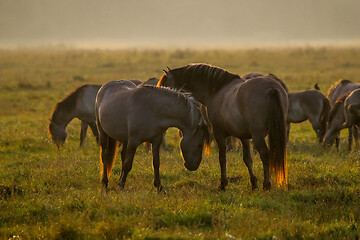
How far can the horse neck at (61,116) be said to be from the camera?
12836 millimetres

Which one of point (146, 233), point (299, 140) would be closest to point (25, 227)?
point (146, 233)

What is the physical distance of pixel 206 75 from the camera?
8.84m

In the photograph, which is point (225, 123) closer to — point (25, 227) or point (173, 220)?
point (173, 220)

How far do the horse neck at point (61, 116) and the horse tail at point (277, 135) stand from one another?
651 cm

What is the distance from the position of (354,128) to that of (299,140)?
1.54 metres

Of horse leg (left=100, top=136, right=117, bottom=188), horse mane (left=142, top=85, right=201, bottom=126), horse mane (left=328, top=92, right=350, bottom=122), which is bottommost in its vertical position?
horse leg (left=100, top=136, right=117, bottom=188)

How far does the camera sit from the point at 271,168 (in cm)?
781

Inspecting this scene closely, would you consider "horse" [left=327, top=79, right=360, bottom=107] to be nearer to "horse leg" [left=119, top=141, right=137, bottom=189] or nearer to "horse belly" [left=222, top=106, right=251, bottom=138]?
"horse belly" [left=222, top=106, right=251, bottom=138]

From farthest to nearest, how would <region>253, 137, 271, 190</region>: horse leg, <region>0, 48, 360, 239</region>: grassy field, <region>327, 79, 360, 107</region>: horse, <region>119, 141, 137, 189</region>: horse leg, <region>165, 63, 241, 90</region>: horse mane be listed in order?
<region>327, 79, 360, 107</region>: horse, <region>165, 63, 241, 90</region>: horse mane, <region>119, 141, 137, 189</region>: horse leg, <region>253, 137, 271, 190</region>: horse leg, <region>0, 48, 360, 239</region>: grassy field

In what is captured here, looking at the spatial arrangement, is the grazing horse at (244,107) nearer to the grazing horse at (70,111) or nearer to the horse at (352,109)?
the horse at (352,109)

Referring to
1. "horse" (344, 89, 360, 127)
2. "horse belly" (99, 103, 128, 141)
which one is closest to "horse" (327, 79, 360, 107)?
"horse" (344, 89, 360, 127)

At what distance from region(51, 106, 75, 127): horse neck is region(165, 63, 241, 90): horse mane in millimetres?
4791

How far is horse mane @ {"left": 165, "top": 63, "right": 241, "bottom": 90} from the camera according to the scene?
28.6ft

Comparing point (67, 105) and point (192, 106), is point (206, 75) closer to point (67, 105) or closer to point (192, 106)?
point (192, 106)
